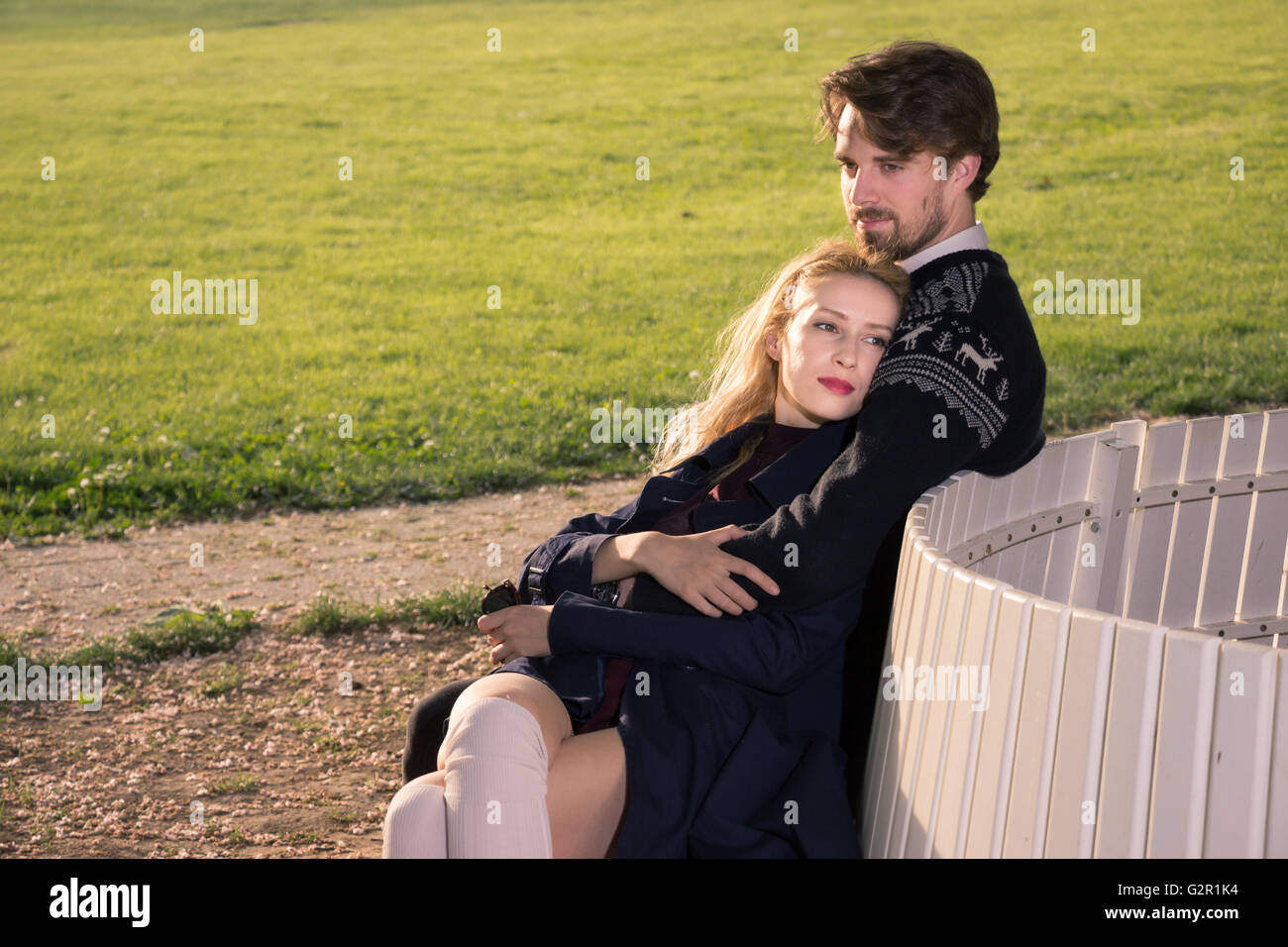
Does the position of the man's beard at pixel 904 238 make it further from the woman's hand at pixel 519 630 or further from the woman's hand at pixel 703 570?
the woman's hand at pixel 519 630

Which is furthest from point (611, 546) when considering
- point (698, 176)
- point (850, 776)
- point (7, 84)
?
point (7, 84)

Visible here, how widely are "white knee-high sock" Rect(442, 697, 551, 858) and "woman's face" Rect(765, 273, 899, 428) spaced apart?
1.01 metres

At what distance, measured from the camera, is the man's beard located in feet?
10.6

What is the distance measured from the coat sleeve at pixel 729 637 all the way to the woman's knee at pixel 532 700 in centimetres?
11

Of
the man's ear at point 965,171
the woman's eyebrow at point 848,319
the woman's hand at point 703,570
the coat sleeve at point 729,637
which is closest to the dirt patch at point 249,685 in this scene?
the coat sleeve at point 729,637

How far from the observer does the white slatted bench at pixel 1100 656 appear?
1.84 meters

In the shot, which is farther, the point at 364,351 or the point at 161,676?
the point at 364,351

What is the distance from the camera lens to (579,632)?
294 cm

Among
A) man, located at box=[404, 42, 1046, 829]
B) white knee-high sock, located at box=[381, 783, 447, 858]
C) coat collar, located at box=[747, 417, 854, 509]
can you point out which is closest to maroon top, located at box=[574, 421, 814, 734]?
coat collar, located at box=[747, 417, 854, 509]

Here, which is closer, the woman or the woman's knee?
the woman

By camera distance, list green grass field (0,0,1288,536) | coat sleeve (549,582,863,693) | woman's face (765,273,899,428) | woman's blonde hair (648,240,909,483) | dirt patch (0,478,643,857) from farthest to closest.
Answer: green grass field (0,0,1288,536), dirt patch (0,478,643,857), woman's blonde hair (648,240,909,483), woman's face (765,273,899,428), coat sleeve (549,582,863,693)

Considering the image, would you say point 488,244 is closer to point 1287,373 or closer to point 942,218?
point 1287,373

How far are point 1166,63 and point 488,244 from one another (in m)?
10.4

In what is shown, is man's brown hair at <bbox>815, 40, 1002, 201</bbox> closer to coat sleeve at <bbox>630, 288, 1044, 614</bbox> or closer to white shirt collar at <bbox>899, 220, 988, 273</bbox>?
white shirt collar at <bbox>899, 220, 988, 273</bbox>
